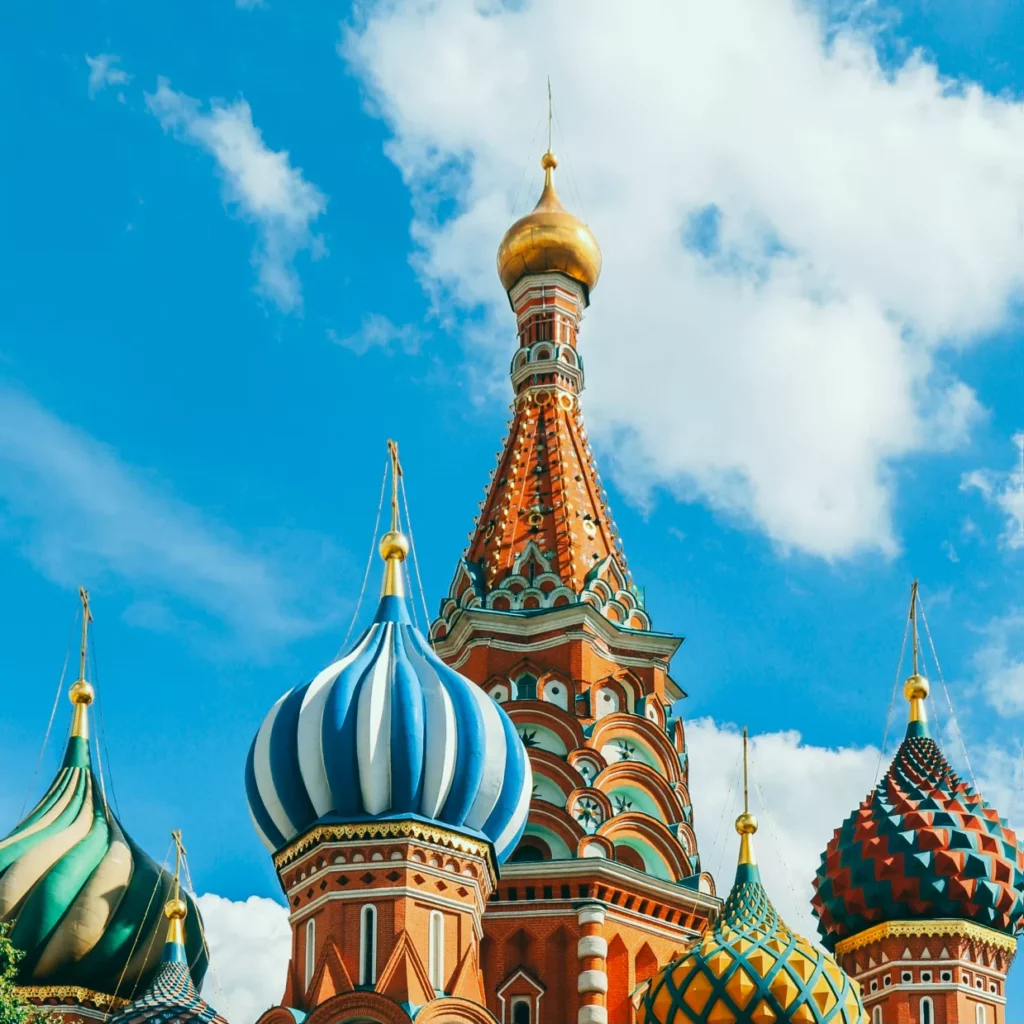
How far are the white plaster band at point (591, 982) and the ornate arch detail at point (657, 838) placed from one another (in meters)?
1.48

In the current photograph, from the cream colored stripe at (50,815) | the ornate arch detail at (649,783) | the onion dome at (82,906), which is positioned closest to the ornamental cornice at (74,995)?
the onion dome at (82,906)

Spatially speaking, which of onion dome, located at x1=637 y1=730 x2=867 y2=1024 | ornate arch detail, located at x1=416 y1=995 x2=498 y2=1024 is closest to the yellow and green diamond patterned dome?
onion dome, located at x1=637 y1=730 x2=867 y2=1024

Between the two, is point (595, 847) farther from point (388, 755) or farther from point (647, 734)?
point (388, 755)

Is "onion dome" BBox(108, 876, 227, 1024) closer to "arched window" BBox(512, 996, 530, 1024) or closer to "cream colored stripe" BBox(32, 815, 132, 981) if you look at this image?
"cream colored stripe" BBox(32, 815, 132, 981)

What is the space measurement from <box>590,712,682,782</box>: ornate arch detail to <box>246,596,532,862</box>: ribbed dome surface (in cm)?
282

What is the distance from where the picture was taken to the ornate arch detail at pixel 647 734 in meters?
25.8

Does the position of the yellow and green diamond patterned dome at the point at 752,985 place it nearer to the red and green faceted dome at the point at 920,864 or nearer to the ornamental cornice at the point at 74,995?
the red and green faceted dome at the point at 920,864

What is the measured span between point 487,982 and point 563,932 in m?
0.83

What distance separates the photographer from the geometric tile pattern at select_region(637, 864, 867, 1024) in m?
22.0

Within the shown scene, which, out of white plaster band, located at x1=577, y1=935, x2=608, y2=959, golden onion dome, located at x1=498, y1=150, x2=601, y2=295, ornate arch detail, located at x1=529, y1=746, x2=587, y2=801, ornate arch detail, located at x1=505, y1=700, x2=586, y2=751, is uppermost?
golden onion dome, located at x1=498, y1=150, x2=601, y2=295

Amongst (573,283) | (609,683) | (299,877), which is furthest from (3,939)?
(573,283)

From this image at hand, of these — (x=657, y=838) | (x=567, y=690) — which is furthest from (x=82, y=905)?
(x=657, y=838)

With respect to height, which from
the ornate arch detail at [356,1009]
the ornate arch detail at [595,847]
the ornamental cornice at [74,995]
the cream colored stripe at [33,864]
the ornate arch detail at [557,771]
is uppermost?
the ornate arch detail at [557,771]

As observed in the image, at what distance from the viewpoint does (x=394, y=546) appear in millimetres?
24406
